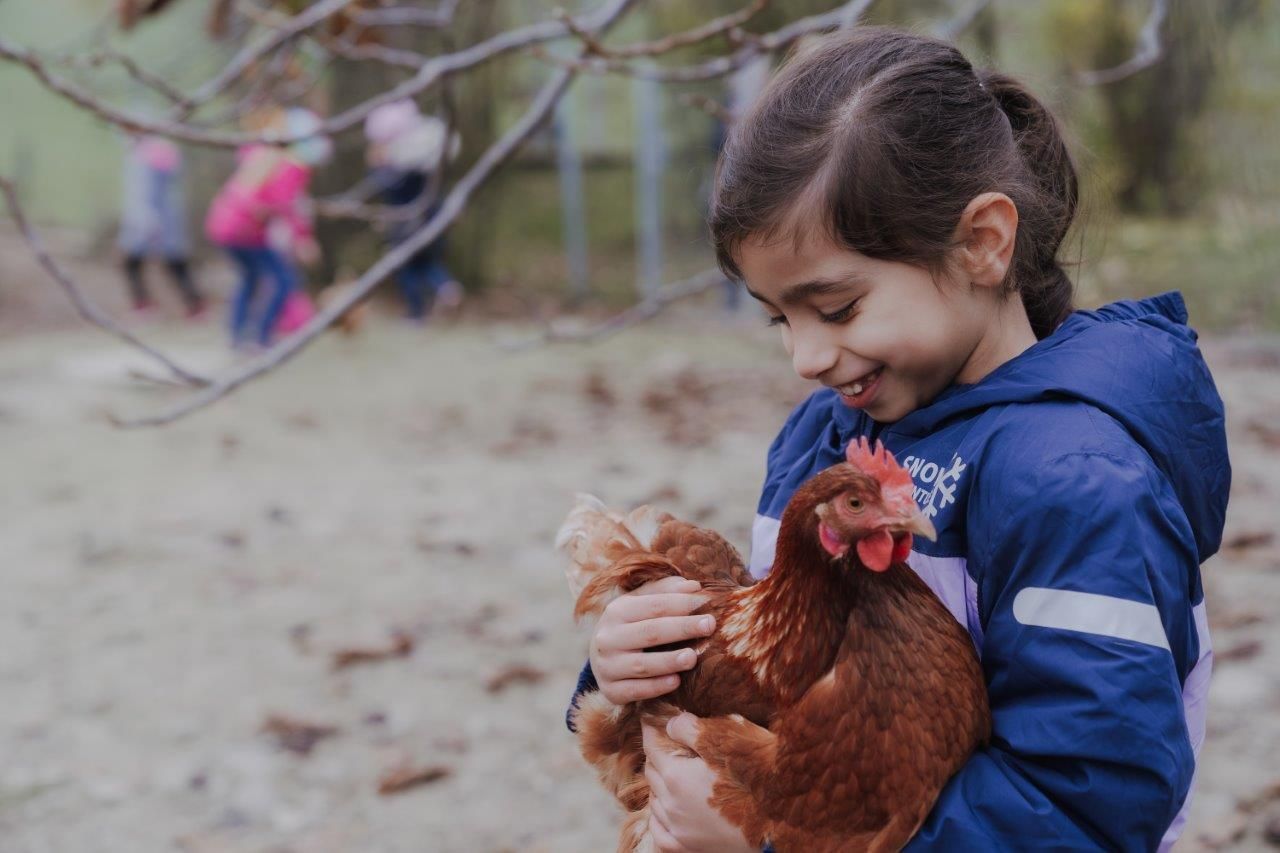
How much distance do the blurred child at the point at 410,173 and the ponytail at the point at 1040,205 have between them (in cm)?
662

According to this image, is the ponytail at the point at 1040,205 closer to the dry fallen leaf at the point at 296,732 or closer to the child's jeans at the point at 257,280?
the dry fallen leaf at the point at 296,732

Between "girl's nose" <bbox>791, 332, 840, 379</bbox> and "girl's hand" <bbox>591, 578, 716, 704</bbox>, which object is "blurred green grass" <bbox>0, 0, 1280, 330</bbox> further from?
"girl's hand" <bbox>591, 578, 716, 704</bbox>

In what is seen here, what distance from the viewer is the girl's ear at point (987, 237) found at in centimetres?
139

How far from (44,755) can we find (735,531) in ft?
7.74

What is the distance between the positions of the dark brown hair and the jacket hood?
0.44 ft

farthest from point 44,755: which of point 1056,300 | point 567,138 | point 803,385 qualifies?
point 567,138

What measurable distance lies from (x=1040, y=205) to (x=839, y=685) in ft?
2.16

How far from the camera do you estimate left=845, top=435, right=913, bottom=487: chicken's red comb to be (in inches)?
51.9

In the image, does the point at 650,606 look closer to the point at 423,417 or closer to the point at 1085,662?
the point at 1085,662

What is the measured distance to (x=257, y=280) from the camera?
841 centimetres

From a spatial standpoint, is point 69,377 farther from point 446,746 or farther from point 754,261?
point 754,261

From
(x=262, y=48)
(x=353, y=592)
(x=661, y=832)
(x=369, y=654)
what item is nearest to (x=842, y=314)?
(x=661, y=832)

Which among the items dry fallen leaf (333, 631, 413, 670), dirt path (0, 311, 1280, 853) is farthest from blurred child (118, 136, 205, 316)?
dry fallen leaf (333, 631, 413, 670)

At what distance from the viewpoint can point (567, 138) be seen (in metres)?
10.3
